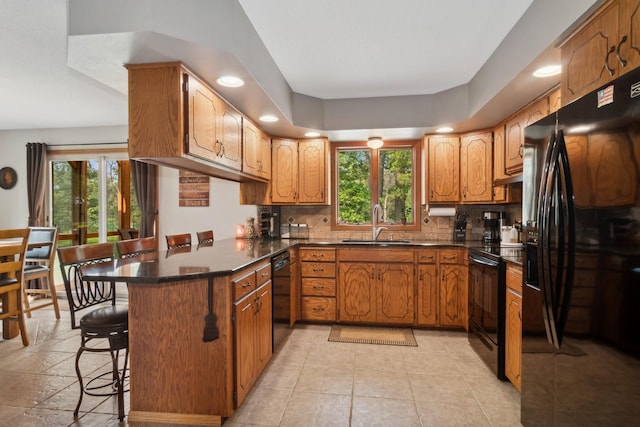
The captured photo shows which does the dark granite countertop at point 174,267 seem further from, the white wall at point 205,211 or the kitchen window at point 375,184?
the kitchen window at point 375,184

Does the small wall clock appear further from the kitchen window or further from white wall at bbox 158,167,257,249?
the kitchen window

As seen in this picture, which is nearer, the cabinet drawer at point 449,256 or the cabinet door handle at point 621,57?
the cabinet door handle at point 621,57

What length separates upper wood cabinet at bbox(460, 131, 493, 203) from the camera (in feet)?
11.6

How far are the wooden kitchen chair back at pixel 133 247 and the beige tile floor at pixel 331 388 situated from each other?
0.98 metres

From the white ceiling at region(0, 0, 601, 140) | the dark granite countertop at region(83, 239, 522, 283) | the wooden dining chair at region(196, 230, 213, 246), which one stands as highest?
the white ceiling at region(0, 0, 601, 140)

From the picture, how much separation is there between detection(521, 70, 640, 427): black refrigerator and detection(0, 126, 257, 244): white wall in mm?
3312

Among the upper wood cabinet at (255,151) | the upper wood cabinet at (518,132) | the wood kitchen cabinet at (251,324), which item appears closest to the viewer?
the wood kitchen cabinet at (251,324)

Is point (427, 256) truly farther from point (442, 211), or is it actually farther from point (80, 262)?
point (80, 262)

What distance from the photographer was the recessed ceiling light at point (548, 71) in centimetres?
211

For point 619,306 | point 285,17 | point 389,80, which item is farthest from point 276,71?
point 619,306

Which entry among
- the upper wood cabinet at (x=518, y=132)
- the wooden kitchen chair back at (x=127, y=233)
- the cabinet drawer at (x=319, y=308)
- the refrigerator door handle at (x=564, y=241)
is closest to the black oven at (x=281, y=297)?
the cabinet drawer at (x=319, y=308)

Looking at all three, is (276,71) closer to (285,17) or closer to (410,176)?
(285,17)

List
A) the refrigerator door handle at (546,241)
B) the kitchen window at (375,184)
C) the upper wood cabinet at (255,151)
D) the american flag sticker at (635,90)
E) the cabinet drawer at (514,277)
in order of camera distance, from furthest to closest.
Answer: the kitchen window at (375,184) < the upper wood cabinet at (255,151) < the cabinet drawer at (514,277) < the refrigerator door handle at (546,241) < the american flag sticker at (635,90)

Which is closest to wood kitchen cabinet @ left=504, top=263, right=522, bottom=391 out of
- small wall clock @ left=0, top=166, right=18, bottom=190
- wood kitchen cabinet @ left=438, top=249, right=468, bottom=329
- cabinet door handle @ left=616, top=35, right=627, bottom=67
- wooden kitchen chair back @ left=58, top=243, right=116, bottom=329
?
wood kitchen cabinet @ left=438, top=249, right=468, bottom=329
